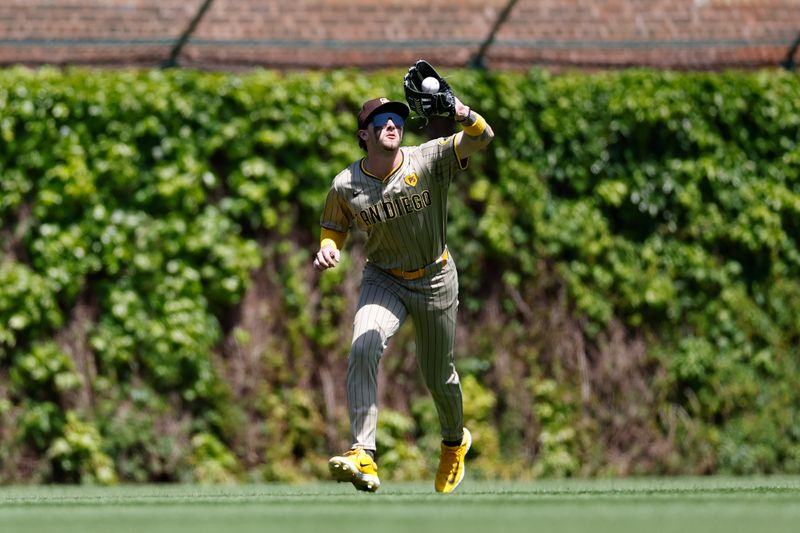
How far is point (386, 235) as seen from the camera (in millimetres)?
6930

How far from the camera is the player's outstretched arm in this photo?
6.55 meters

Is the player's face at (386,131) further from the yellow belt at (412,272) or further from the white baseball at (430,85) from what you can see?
the yellow belt at (412,272)

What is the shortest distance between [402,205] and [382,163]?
0.24 meters

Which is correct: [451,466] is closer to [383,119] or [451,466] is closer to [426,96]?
[383,119]

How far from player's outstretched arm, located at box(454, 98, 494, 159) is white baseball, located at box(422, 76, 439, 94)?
0.46ft

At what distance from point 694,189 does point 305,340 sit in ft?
11.2

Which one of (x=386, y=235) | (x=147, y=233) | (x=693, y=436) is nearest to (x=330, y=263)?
(x=386, y=235)

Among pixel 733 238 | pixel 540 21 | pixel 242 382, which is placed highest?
pixel 540 21

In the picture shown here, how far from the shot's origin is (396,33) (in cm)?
1123

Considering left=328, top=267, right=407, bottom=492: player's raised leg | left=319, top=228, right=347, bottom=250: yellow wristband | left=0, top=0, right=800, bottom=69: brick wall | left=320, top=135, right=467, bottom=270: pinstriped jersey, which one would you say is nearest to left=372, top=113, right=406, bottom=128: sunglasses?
left=320, top=135, right=467, bottom=270: pinstriped jersey

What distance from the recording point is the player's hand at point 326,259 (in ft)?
21.3

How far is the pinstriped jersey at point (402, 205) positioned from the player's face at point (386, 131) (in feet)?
0.58

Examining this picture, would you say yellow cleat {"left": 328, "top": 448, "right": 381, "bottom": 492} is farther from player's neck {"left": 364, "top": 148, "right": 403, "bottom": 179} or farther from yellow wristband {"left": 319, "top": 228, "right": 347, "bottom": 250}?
player's neck {"left": 364, "top": 148, "right": 403, "bottom": 179}

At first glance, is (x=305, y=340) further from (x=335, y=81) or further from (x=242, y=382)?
(x=335, y=81)
